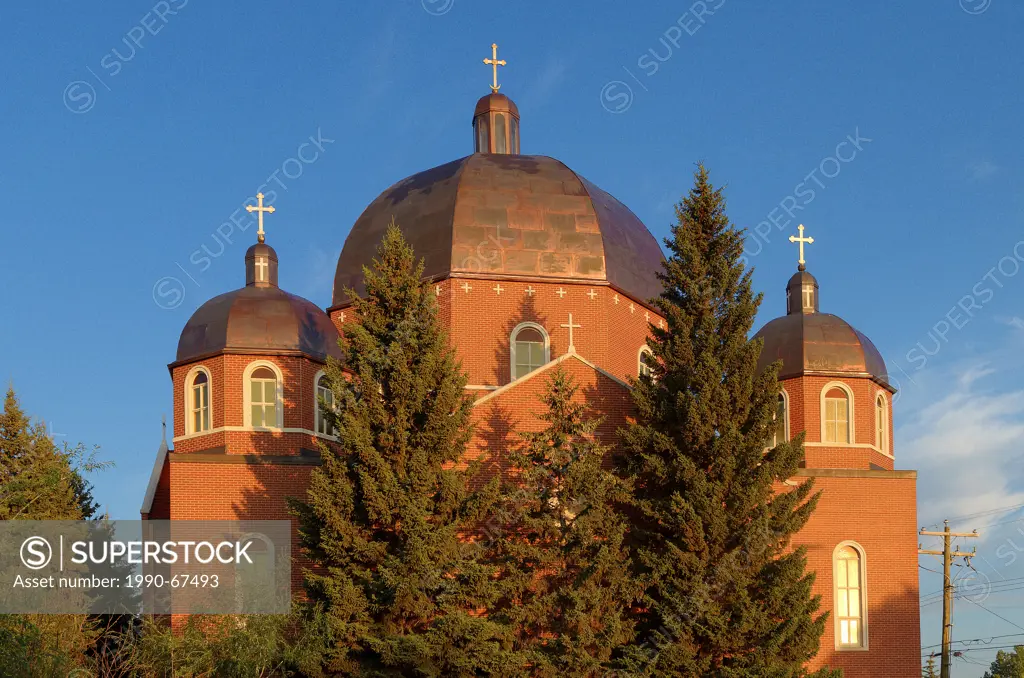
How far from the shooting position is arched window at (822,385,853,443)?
27.8 metres

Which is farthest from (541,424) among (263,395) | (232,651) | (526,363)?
(232,651)

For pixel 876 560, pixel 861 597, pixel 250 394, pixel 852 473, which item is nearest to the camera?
pixel 861 597

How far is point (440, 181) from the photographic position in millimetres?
29453

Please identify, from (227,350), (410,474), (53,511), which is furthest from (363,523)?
(53,511)

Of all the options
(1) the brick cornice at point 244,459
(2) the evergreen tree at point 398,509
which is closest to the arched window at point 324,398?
(1) the brick cornice at point 244,459

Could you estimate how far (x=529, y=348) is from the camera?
27484 millimetres

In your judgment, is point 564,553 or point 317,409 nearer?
point 564,553

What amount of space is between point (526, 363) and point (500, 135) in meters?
6.70

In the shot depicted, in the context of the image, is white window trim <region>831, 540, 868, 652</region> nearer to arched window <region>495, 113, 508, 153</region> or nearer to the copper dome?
the copper dome

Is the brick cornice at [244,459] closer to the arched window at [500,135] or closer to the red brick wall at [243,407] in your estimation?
the red brick wall at [243,407]

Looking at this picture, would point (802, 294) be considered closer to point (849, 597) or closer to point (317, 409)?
point (849, 597)

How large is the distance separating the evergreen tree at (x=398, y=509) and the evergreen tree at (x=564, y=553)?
58 centimetres

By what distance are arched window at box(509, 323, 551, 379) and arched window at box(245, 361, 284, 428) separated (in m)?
4.50

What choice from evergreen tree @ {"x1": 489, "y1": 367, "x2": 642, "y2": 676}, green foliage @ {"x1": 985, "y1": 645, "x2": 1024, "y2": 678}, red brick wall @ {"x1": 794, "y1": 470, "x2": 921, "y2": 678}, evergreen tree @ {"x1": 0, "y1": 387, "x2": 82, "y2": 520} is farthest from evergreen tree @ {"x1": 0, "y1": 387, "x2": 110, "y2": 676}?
green foliage @ {"x1": 985, "y1": 645, "x2": 1024, "y2": 678}
